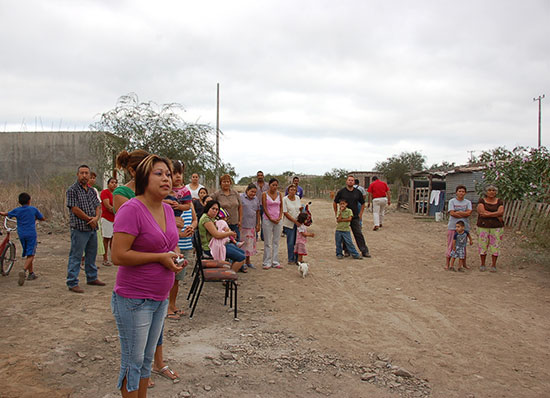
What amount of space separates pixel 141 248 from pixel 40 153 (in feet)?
78.7

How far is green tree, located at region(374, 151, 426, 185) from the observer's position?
48.7 m

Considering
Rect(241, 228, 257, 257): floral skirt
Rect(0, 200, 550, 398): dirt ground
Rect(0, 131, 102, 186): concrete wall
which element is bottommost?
Rect(0, 200, 550, 398): dirt ground

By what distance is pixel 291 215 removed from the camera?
9.10 m

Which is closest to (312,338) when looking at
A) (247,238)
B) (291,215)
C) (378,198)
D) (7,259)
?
(247,238)

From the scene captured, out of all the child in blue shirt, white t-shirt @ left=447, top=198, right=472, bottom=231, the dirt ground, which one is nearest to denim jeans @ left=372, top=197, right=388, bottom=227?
white t-shirt @ left=447, top=198, right=472, bottom=231

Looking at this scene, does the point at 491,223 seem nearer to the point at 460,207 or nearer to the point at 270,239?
the point at 460,207

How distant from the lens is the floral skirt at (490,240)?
27.7 feet

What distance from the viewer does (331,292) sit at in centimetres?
694

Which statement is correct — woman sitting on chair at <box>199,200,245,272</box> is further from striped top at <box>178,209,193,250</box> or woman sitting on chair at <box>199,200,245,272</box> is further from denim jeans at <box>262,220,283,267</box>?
denim jeans at <box>262,220,283,267</box>

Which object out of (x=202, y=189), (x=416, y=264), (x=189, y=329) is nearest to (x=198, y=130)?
(x=202, y=189)

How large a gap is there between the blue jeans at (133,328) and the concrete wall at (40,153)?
22.0 meters

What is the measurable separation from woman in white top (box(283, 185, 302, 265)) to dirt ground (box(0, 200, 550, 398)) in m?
1.08

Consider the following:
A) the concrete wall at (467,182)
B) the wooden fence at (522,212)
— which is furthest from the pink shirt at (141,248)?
the concrete wall at (467,182)

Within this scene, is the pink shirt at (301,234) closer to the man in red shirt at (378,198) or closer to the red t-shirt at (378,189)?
the man in red shirt at (378,198)
